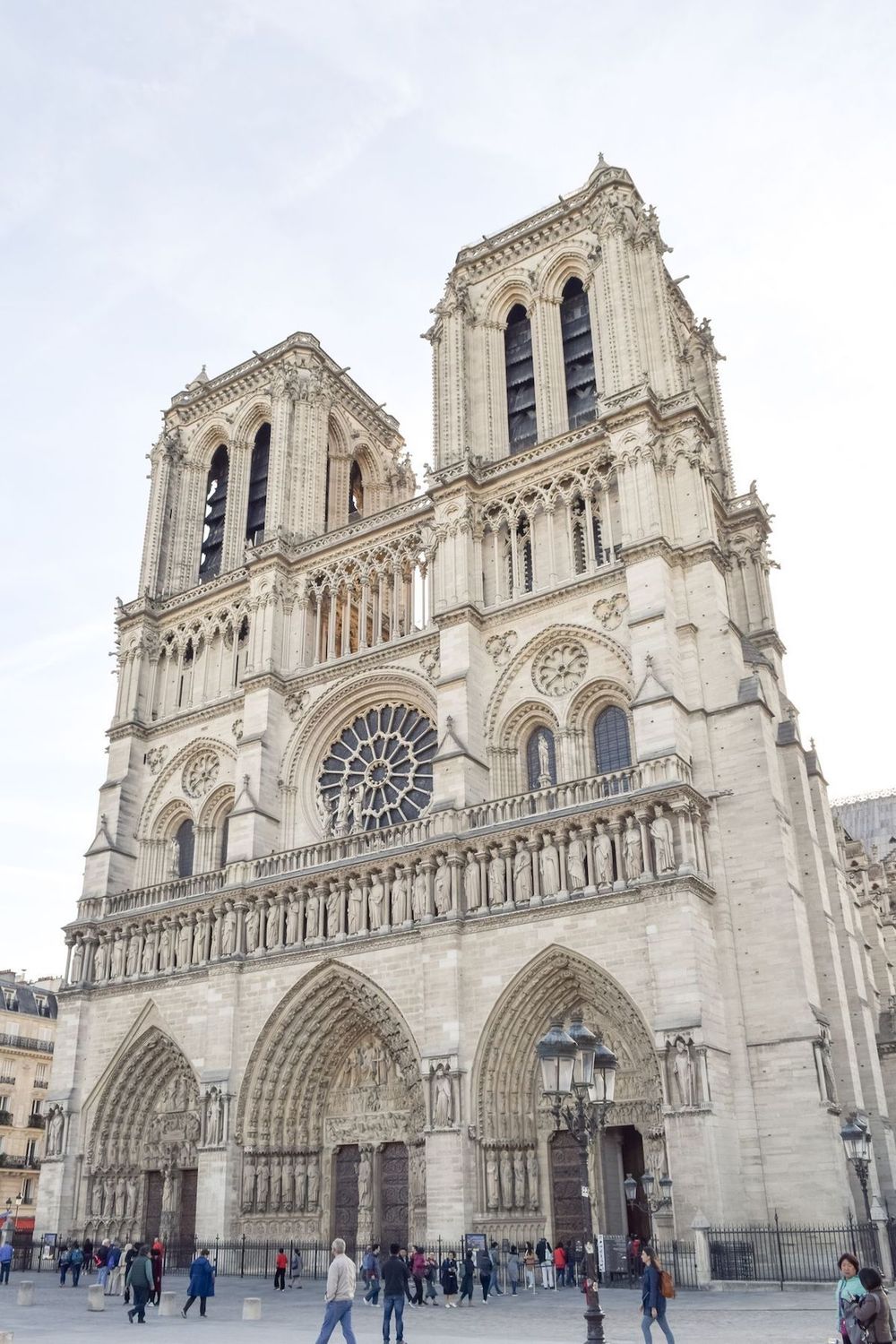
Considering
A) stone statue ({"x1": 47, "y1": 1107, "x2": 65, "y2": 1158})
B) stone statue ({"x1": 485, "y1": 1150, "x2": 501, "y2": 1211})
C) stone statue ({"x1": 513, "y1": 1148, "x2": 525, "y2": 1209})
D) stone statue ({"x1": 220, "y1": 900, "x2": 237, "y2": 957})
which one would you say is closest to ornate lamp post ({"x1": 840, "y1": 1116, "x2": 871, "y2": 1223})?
stone statue ({"x1": 513, "y1": 1148, "x2": 525, "y2": 1209})

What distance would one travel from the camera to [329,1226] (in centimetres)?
2367

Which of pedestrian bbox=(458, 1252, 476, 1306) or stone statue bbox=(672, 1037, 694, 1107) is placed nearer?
pedestrian bbox=(458, 1252, 476, 1306)

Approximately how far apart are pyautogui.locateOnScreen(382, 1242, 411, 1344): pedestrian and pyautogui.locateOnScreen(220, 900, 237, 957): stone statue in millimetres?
14130

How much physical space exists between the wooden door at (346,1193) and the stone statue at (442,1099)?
4.00 m

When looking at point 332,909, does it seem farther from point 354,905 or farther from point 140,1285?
point 140,1285

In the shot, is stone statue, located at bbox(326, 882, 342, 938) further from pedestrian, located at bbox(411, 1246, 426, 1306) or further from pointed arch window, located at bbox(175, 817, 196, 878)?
pedestrian, located at bbox(411, 1246, 426, 1306)

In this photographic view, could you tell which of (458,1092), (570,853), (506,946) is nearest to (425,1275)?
(458,1092)

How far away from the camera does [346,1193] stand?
2389 centimetres

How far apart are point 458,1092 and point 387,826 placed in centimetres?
642

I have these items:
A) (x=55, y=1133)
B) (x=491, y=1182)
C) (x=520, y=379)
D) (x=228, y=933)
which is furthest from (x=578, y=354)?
(x=55, y=1133)

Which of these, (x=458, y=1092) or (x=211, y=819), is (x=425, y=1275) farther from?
(x=211, y=819)

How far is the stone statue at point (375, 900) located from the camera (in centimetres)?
2378

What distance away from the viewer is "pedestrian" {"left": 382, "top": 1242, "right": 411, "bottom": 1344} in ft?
36.5

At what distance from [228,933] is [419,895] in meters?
5.22
